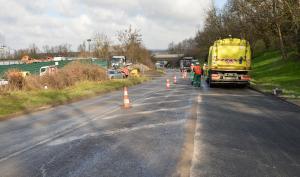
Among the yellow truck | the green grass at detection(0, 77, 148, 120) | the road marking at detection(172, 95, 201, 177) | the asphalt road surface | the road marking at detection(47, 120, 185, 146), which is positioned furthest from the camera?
the yellow truck

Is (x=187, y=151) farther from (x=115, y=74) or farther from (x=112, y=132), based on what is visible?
(x=115, y=74)

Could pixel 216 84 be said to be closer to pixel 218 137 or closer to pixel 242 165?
pixel 218 137

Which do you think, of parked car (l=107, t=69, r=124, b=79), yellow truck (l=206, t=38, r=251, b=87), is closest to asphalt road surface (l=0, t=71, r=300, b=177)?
yellow truck (l=206, t=38, r=251, b=87)

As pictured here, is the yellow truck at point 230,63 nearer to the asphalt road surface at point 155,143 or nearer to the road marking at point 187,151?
the asphalt road surface at point 155,143

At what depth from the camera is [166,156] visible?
8242 mm

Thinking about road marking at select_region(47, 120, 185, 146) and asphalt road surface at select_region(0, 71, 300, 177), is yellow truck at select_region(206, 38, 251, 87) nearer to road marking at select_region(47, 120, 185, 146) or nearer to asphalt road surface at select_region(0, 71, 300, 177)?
asphalt road surface at select_region(0, 71, 300, 177)

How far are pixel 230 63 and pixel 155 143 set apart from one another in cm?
2045

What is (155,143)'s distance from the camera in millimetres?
9617

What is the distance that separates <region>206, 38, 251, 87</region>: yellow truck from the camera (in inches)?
1137

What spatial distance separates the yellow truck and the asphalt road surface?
42.4 ft

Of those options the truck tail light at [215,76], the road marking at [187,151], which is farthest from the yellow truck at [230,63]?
the road marking at [187,151]

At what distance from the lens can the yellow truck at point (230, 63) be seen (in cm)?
2888

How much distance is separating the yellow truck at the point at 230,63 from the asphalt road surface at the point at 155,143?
12930mm

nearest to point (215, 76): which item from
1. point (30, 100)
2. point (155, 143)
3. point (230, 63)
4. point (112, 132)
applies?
point (230, 63)
